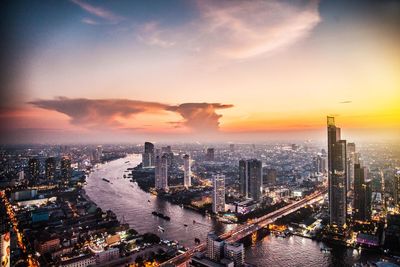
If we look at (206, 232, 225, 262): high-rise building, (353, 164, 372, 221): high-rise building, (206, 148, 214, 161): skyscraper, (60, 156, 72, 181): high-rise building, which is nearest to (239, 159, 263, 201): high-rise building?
(353, 164, 372, 221): high-rise building

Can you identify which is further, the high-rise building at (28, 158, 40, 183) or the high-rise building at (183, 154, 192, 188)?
the high-rise building at (183, 154, 192, 188)

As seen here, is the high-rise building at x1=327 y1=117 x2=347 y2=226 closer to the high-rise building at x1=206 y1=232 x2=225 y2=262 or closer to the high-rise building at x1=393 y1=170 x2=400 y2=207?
the high-rise building at x1=393 y1=170 x2=400 y2=207

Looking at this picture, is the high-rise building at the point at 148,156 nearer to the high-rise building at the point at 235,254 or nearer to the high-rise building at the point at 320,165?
Result: the high-rise building at the point at 320,165

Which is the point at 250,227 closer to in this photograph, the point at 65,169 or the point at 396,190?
the point at 396,190

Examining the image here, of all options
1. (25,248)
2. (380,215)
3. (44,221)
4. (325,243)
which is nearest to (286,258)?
(325,243)

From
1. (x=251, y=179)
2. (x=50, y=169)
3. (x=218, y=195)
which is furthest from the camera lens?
(x=50, y=169)

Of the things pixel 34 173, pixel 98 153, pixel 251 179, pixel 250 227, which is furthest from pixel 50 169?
pixel 250 227
